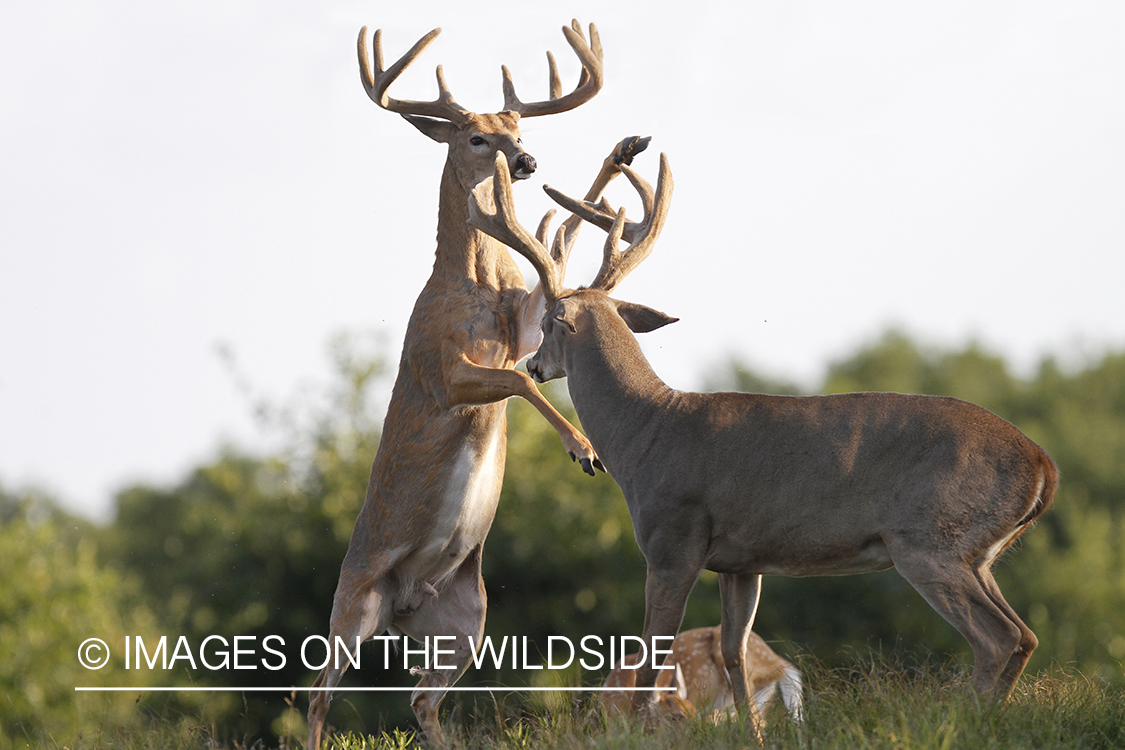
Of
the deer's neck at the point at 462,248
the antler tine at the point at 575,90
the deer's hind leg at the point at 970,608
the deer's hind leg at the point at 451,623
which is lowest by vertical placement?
the deer's hind leg at the point at 451,623

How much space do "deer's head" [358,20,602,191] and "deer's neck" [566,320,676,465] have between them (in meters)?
1.49

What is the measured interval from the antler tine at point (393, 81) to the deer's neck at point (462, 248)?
15.1 inches

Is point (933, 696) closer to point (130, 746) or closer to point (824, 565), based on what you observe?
point (824, 565)

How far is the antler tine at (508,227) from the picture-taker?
6473 millimetres

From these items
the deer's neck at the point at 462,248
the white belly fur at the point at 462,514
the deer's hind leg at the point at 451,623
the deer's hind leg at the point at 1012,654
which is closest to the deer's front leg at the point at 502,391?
the white belly fur at the point at 462,514

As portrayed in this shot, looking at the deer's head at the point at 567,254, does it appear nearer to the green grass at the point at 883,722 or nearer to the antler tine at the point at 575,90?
the antler tine at the point at 575,90

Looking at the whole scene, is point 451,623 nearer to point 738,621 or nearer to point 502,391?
point 502,391

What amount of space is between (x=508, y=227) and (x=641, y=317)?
936 mm

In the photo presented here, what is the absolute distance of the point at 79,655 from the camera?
68.0ft

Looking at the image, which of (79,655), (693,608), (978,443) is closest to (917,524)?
(978,443)

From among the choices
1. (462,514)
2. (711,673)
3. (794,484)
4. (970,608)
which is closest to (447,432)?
(462,514)

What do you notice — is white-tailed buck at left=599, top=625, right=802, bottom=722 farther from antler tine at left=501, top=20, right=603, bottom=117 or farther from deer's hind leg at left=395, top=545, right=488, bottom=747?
antler tine at left=501, top=20, right=603, bottom=117

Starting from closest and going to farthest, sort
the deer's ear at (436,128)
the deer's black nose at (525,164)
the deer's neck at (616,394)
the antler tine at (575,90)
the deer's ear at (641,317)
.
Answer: the deer's neck at (616,394)
the deer's ear at (641,317)
the deer's black nose at (525,164)
the deer's ear at (436,128)
the antler tine at (575,90)

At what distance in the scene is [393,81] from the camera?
7816 millimetres
